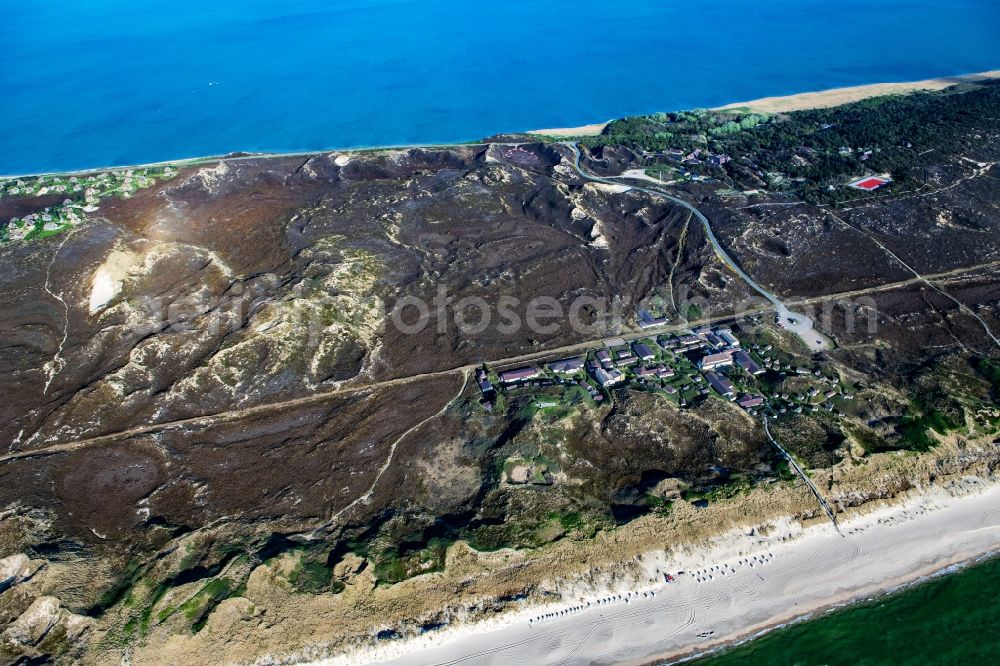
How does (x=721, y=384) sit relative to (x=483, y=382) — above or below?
below

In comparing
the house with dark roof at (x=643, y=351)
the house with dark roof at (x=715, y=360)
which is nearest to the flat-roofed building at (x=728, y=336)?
the house with dark roof at (x=715, y=360)

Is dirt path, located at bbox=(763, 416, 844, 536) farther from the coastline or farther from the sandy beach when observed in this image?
the sandy beach

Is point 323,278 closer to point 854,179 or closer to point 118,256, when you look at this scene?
point 118,256

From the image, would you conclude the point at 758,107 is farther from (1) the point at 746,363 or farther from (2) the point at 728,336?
(1) the point at 746,363

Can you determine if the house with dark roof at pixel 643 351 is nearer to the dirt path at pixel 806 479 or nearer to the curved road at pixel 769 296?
the dirt path at pixel 806 479

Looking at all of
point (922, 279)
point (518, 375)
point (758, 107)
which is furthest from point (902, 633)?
point (758, 107)

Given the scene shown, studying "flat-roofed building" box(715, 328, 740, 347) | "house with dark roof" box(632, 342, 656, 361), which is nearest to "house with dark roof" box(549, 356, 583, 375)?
"house with dark roof" box(632, 342, 656, 361)

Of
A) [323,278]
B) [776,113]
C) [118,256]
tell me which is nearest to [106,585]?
[323,278]
